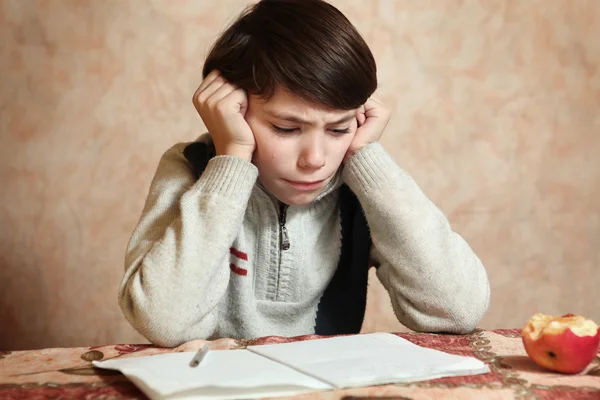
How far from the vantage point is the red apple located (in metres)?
0.83

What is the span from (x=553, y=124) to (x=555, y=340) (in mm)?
1347

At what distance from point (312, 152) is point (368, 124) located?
0.20 meters

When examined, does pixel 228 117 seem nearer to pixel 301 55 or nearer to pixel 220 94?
pixel 220 94

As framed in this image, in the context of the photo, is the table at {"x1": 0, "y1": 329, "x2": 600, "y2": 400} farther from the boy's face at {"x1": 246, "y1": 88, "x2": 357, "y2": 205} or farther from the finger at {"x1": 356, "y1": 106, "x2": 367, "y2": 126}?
the finger at {"x1": 356, "y1": 106, "x2": 367, "y2": 126}

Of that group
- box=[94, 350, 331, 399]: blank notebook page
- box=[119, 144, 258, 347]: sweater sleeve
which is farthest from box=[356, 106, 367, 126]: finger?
box=[94, 350, 331, 399]: blank notebook page

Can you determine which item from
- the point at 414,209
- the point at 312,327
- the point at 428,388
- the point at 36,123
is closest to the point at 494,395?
the point at 428,388

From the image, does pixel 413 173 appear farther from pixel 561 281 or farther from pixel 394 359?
pixel 394 359

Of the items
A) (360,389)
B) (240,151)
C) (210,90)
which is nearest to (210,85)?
(210,90)

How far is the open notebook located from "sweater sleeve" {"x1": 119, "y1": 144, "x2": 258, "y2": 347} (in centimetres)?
18

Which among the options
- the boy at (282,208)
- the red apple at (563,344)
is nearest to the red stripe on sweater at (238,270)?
the boy at (282,208)

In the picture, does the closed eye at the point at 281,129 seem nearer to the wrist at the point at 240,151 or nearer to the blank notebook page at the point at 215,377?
the wrist at the point at 240,151

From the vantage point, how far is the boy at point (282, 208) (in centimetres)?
110

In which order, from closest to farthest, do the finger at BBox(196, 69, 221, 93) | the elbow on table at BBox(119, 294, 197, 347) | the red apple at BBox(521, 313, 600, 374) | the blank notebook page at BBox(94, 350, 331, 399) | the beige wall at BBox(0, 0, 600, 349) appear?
1. the blank notebook page at BBox(94, 350, 331, 399)
2. the red apple at BBox(521, 313, 600, 374)
3. the elbow on table at BBox(119, 294, 197, 347)
4. the finger at BBox(196, 69, 221, 93)
5. the beige wall at BBox(0, 0, 600, 349)

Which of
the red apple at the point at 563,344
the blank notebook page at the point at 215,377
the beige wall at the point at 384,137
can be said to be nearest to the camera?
the blank notebook page at the point at 215,377
